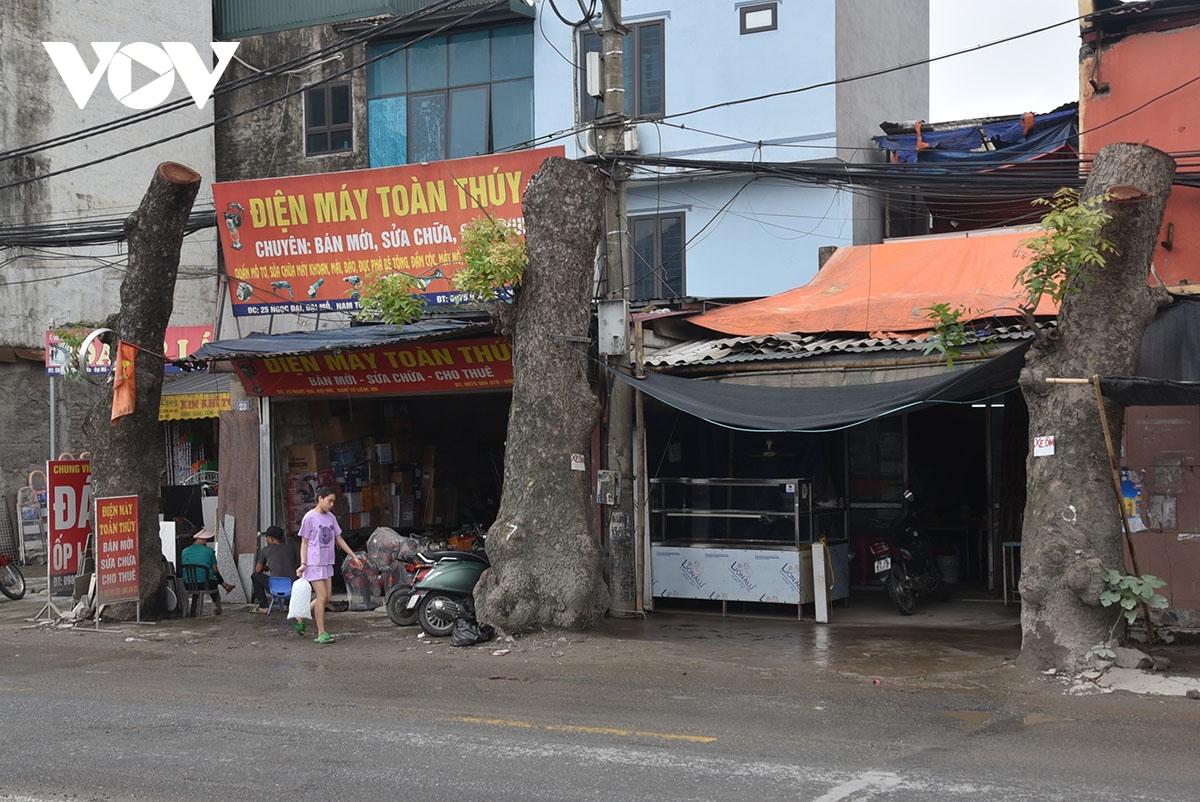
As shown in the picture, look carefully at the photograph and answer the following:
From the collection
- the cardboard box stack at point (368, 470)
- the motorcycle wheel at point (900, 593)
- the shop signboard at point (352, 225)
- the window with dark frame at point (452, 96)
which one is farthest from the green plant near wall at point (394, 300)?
the window with dark frame at point (452, 96)

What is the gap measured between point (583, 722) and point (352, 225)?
10.7m

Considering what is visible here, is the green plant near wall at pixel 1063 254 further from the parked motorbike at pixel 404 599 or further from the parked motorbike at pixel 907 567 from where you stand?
the parked motorbike at pixel 404 599

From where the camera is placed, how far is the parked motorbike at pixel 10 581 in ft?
57.0

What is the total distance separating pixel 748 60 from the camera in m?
21.2

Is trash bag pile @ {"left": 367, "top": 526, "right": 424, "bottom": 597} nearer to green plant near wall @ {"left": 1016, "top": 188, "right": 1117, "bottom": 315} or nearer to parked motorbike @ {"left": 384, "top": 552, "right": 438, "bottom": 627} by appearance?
parked motorbike @ {"left": 384, "top": 552, "right": 438, "bottom": 627}

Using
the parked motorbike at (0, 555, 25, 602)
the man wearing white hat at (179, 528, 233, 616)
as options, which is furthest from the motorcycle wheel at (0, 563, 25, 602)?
the man wearing white hat at (179, 528, 233, 616)

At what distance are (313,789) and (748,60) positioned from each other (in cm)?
1713

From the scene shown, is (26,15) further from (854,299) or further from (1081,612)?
(1081,612)

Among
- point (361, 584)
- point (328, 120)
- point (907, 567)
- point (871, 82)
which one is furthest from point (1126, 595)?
point (328, 120)

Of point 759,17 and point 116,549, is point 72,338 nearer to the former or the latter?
point 116,549

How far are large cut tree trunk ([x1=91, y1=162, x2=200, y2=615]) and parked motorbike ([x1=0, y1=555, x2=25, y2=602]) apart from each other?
11.7 feet

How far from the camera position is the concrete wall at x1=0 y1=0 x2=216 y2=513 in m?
24.5

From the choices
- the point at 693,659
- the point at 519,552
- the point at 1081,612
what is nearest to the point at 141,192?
→ the point at 519,552

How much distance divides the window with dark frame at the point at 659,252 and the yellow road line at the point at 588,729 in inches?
537
